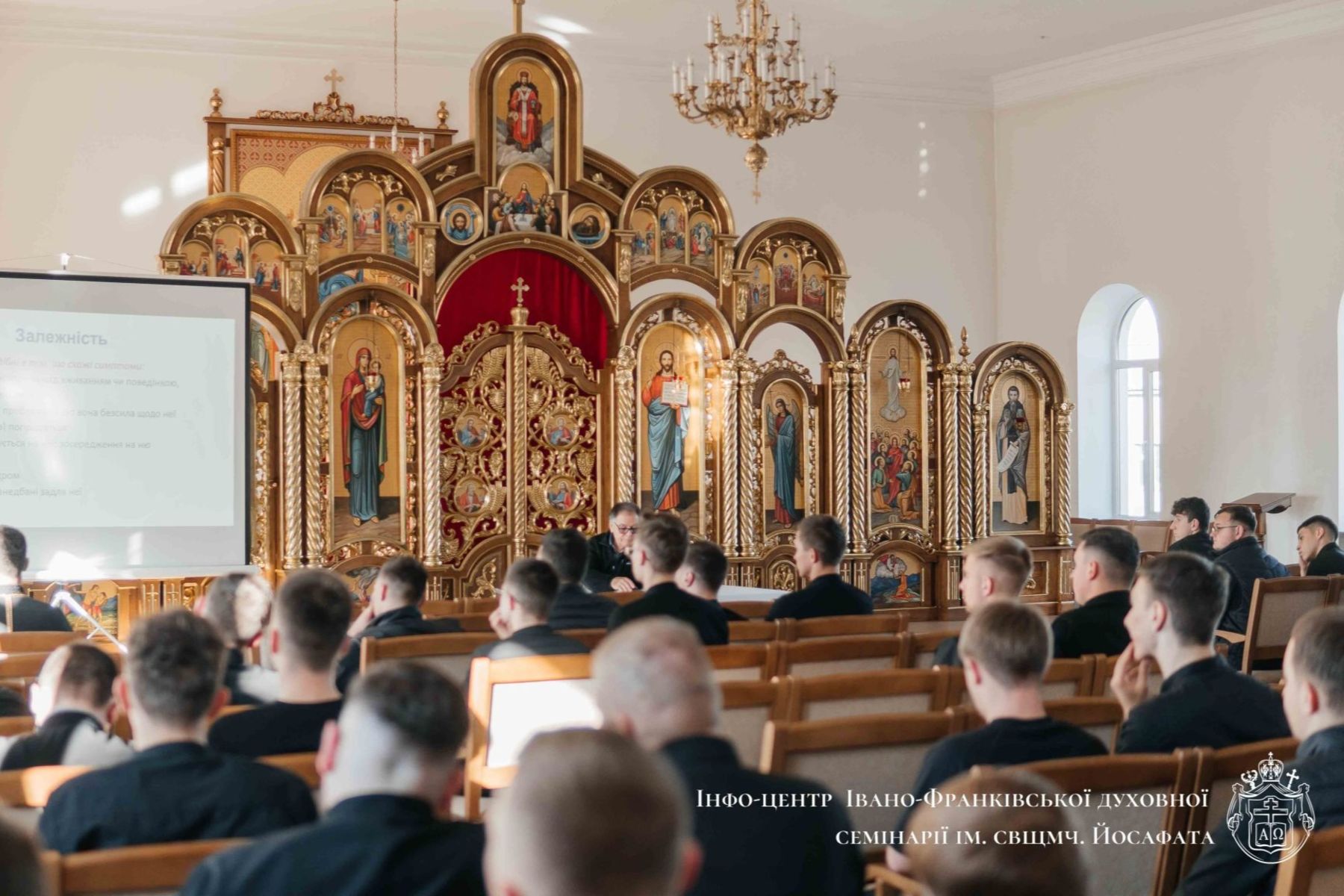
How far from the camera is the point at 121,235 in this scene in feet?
42.5

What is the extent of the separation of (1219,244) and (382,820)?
1331 cm

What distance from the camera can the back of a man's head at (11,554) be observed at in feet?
22.5

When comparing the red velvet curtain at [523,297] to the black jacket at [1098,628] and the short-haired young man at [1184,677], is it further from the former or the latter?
the short-haired young man at [1184,677]

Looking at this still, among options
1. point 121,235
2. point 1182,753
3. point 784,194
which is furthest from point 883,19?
point 1182,753

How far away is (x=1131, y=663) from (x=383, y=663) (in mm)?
Result: 2565

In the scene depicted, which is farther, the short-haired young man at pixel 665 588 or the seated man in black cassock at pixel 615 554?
the seated man in black cassock at pixel 615 554

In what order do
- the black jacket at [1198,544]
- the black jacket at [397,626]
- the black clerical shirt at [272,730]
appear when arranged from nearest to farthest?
the black clerical shirt at [272,730]
the black jacket at [397,626]
the black jacket at [1198,544]

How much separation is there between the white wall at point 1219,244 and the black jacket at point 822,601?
25.5 feet

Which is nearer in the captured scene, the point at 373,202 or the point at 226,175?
the point at 373,202

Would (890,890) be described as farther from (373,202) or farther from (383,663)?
(373,202)

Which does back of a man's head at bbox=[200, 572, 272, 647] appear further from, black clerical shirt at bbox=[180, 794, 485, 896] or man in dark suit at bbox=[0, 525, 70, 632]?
black clerical shirt at bbox=[180, 794, 485, 896]

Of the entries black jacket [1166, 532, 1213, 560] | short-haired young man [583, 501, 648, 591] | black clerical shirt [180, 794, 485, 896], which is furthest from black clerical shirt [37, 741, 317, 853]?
black jacket [1166, 532, 1213, 560]

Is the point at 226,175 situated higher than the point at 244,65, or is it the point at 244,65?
the point at 244,65

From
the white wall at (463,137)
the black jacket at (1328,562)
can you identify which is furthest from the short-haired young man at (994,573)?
the white wall at (463,137)
